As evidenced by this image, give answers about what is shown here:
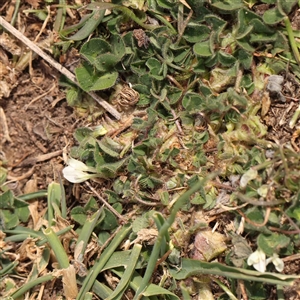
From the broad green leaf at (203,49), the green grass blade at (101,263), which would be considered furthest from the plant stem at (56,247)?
the broad green leaf at (203,49)

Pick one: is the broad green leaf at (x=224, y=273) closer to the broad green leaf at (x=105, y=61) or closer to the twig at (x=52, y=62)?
the twig at (x=52, y=62)

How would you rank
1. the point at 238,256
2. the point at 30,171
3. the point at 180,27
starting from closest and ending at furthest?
the point at 238,256, the point at 180,27, the point at 30,171

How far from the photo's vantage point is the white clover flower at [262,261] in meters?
1.84

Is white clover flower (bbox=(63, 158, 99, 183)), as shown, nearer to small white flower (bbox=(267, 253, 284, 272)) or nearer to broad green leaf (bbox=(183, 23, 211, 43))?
broad green leaf (bbox=(183, 23, 211, 43))

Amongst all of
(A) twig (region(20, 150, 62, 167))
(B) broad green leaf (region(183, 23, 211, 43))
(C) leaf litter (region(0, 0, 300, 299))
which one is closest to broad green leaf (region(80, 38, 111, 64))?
(C) leaf litter (region(0, 0, 300, 299))

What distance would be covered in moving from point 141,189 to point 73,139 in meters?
0.43

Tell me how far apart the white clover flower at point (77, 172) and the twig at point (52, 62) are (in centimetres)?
25

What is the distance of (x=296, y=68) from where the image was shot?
1994mm

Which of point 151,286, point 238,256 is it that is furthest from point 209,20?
point 151,286

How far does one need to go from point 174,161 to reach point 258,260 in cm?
50

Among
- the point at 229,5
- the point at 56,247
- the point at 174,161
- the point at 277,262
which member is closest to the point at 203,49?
the point at 229,5

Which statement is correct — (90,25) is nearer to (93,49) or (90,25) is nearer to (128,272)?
(93,49)

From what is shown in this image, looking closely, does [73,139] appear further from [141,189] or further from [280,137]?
[280,137]

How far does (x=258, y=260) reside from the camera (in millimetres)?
1854
